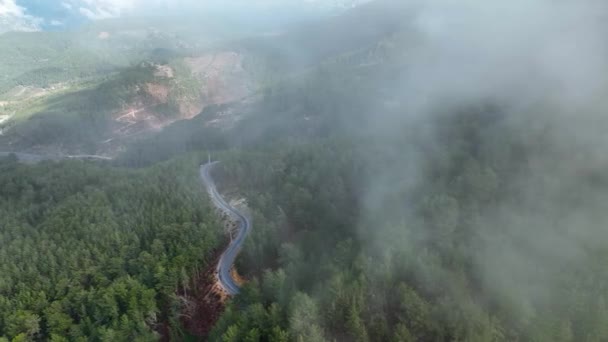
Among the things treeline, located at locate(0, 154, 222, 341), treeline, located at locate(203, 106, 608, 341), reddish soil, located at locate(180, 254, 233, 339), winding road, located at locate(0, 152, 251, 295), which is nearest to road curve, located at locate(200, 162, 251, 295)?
winding road, located at locate(0, 152, 251, 295)

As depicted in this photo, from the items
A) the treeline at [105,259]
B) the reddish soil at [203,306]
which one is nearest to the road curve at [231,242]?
the reddish soil at [203,306]

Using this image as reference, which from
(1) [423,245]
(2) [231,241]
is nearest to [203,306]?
(2) [231,241]

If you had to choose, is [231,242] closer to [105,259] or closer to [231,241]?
[231,241]

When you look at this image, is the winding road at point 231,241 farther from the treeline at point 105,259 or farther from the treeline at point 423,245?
the treeline at point 423,245

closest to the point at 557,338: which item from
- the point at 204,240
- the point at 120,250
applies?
the point at 204,240

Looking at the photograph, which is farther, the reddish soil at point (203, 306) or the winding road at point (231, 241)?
the winding road at point (231, 241)

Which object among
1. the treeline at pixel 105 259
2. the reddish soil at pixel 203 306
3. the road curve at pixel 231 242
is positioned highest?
the treeline at pixel 105 259

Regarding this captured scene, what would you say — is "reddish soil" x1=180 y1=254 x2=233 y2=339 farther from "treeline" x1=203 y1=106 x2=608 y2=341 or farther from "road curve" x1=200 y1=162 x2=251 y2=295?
"treeline" x1=203 y1=106 x2=608 y2=341
